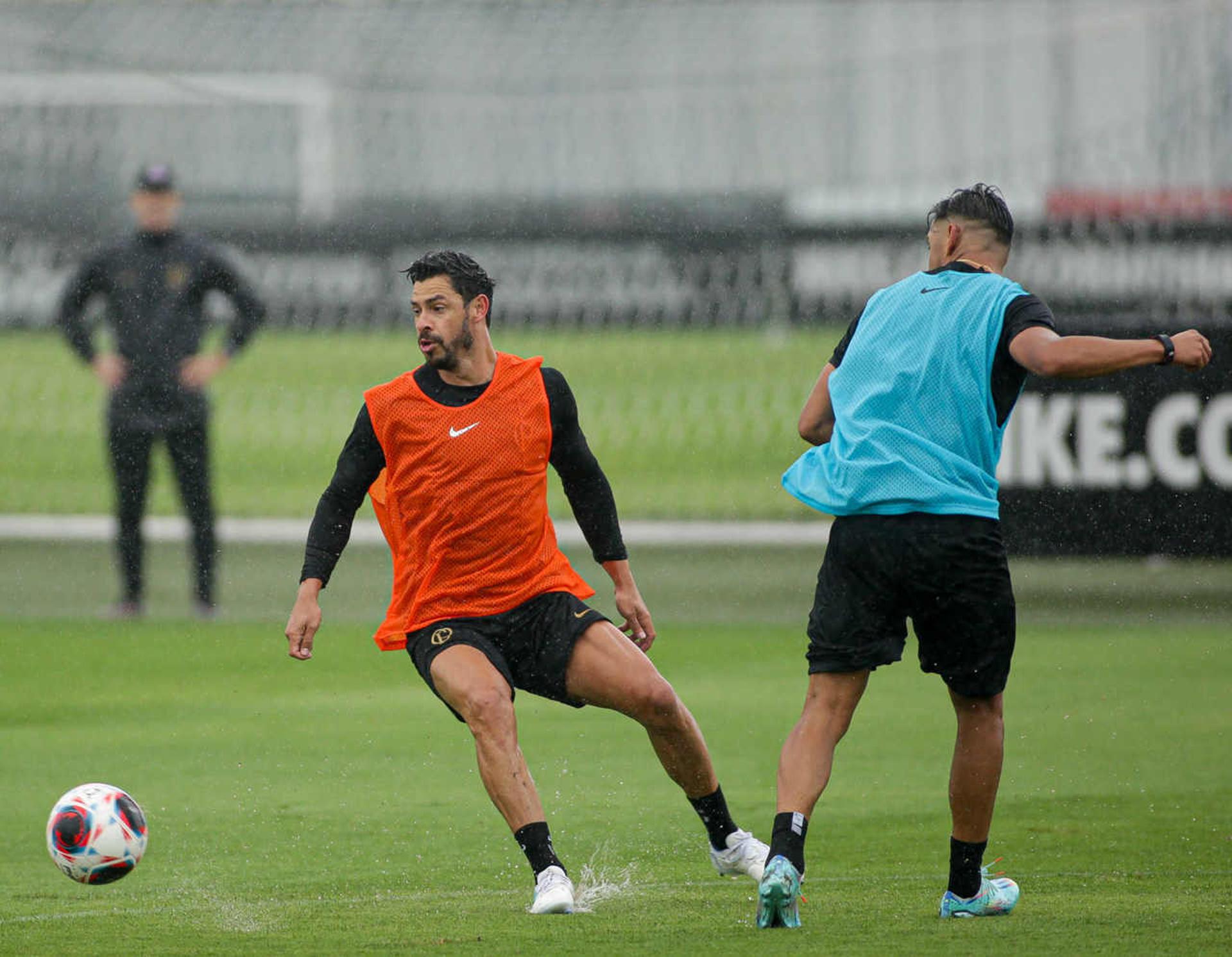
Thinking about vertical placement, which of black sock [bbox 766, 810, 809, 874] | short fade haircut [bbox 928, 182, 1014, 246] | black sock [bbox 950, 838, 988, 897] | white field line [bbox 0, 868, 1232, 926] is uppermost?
short fade haircut [bbox 928, 182, 1014, 246]

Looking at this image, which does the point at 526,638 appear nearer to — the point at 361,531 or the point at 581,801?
the point at 581,801

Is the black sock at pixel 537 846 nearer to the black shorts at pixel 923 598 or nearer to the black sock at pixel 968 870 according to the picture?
the black shorts at pixel 923 598

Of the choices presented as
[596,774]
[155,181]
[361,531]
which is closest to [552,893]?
[596,774]

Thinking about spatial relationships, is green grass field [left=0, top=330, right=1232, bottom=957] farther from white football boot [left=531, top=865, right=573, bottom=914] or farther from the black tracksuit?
the black tracksuit

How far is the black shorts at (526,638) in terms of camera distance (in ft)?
17.4

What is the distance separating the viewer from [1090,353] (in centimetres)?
455

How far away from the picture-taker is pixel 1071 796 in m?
6.74

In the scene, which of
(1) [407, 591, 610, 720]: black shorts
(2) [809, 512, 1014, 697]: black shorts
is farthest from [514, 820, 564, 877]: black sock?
(2) [809, 512, 1014, 697]: black shorts

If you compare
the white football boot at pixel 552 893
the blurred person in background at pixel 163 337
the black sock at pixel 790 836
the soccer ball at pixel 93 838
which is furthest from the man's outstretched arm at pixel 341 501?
the blurred person in background at pixel 163 337

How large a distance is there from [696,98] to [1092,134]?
13.8 feet

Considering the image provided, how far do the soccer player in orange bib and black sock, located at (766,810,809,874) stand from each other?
0.66 meters

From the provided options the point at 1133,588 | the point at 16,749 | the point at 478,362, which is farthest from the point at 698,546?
the point at 478,362

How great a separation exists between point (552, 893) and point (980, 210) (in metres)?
2.03

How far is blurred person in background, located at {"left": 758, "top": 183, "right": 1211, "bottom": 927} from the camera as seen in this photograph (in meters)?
4.79
